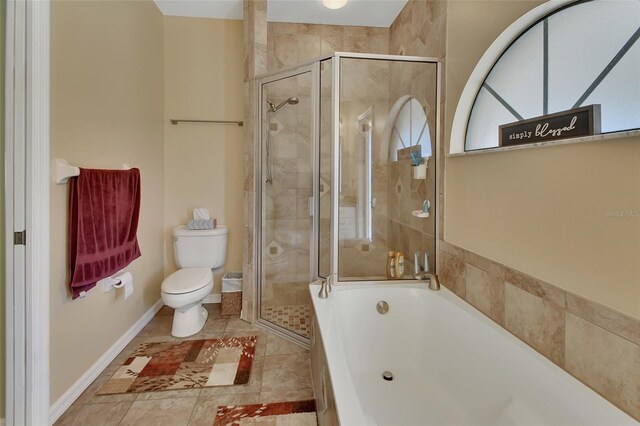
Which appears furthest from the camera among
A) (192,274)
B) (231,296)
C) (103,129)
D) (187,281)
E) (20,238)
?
(231,296)

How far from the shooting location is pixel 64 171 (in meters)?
1.54

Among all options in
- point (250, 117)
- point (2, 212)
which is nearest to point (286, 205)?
point (250, 117)

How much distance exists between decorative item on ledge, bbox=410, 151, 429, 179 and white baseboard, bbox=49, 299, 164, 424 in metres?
2.30

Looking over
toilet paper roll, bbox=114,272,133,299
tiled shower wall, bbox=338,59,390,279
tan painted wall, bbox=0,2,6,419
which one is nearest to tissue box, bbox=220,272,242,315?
toilet paper roll, bbox=114,272,133,299

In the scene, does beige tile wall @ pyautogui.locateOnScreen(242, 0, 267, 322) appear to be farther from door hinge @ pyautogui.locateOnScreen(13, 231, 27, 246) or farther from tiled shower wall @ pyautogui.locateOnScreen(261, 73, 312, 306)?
door hinge @ pyautogui.locateOnScreen(13, 231, 27, 246)

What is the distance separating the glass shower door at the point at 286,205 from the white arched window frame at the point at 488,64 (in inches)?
40.2

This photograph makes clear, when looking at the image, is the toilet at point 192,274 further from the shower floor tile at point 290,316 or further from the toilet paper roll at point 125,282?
the shower floor tile at point 290,316

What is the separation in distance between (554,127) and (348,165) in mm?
1194

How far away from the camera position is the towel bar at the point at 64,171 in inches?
60.1

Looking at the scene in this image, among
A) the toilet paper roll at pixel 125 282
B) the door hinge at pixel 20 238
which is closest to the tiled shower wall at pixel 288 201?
the toilet paper roll at pixel 125 282

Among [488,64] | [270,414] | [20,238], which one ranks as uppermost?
[488,64]

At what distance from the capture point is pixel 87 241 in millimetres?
1671

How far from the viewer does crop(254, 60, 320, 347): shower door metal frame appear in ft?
7.19

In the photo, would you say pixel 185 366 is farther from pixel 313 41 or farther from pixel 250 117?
pixel 313 41
